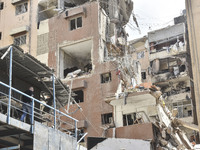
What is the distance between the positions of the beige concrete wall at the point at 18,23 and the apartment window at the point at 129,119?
14.2m

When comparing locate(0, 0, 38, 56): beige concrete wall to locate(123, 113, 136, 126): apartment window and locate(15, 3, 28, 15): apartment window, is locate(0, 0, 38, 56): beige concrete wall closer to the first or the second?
locate(15, 3, 28, 15): apartment window

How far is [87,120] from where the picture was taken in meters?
32.5

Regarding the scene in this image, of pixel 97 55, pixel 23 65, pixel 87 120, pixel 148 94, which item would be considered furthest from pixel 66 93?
pixel 97 55

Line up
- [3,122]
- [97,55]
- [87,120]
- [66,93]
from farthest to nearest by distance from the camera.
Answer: [97,55], [87,120], [66,93], [3,122]

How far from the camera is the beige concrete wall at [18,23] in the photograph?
3912 centimetres

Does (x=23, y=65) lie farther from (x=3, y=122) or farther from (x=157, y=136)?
(x=157, y=136)

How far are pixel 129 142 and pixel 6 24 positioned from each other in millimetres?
22711

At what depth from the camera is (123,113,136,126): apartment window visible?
28688mm

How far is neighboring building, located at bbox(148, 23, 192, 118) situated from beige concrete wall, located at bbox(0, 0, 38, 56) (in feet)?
57.5

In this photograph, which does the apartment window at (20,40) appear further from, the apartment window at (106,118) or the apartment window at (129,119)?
the apartment window at (129,119)

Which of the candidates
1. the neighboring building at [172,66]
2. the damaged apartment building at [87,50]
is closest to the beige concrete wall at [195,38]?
the damaged apartment building at [87,50]

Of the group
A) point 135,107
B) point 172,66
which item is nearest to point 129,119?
point 135,107

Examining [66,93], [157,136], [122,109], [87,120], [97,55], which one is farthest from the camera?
[97,55]

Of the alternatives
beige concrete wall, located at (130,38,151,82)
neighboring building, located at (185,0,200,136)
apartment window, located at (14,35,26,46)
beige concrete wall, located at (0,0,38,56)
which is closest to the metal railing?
Answer: neighboring building, located at (185,0,200,136)
